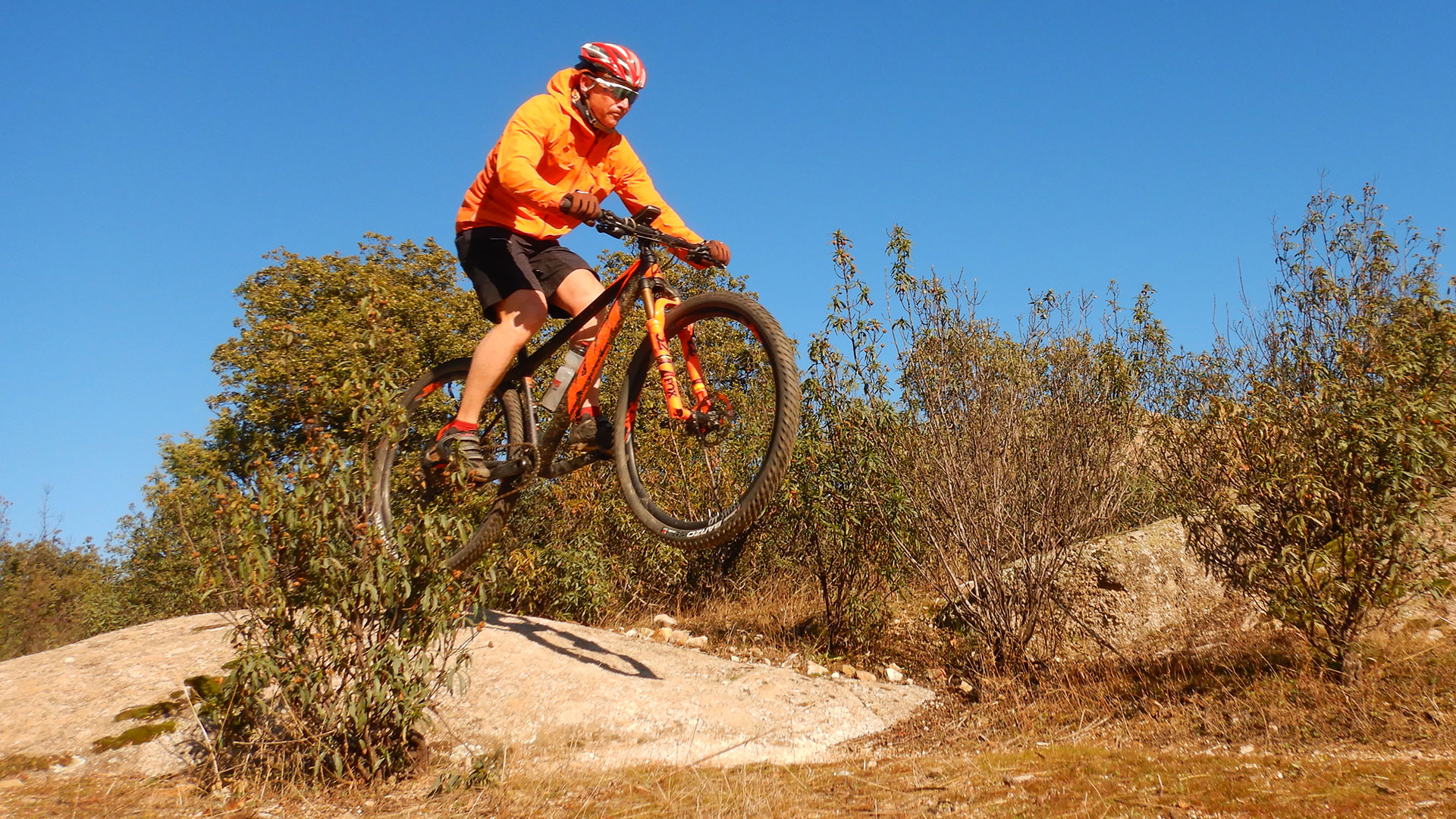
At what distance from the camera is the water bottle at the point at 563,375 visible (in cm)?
494

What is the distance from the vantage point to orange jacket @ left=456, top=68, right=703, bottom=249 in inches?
177

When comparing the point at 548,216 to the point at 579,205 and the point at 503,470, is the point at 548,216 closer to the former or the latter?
the point at 579,205

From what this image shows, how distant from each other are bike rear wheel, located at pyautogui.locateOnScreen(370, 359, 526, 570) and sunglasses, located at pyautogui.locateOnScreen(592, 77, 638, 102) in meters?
1.78

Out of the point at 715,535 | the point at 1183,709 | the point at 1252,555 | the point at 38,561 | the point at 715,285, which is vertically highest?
the point at 715,285

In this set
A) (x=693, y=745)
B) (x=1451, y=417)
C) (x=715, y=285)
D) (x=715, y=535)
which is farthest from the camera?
(x=715, y=285)

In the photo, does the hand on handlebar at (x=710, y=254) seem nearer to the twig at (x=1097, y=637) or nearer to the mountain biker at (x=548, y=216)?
the mountain biker at (x=548, y=216)

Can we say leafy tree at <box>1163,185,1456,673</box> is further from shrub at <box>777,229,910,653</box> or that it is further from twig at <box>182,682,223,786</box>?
twig at <box>182,682,223,786</box>

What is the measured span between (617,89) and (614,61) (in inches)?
5.3

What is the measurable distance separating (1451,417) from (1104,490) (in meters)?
2.01

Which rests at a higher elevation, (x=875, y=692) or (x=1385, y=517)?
(x=1385, y=517)

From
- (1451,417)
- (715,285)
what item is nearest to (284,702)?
(1451,417)

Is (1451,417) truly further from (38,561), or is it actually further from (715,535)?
(38,561)

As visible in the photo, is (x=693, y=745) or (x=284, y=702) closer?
(x=284, y=702)

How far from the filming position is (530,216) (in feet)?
16.1
